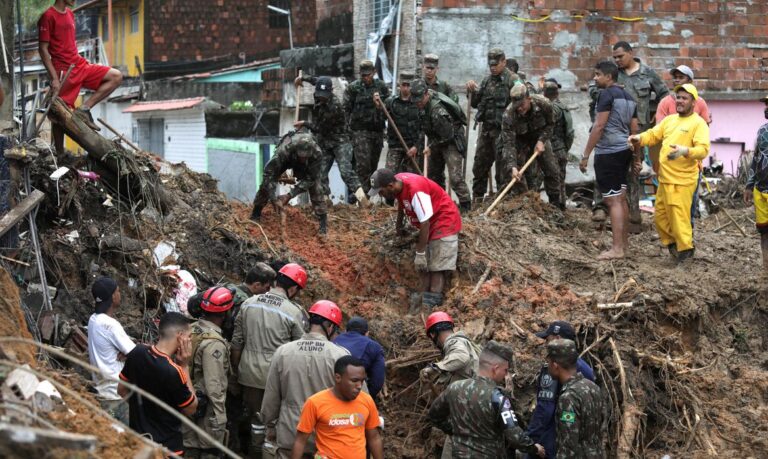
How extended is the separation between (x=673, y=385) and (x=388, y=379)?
2.56 metres

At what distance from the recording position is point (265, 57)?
3269 cm

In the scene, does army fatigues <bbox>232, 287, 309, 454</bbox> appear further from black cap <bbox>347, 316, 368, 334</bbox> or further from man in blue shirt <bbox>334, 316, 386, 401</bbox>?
man in blue shirt <bbox>334, 316, 386, 401</bbox>

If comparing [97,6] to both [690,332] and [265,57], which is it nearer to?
[265,57]

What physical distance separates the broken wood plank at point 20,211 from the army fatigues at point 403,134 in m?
5.44

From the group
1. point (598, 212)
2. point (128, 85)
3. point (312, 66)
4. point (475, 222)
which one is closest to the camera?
point (475, 222)

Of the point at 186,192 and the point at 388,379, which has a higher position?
the point at 186,192

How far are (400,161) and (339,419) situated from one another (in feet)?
23.3

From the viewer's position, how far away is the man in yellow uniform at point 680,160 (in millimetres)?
10172

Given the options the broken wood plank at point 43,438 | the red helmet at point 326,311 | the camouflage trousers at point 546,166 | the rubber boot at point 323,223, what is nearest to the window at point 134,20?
the camouflage trousers at point 546,166

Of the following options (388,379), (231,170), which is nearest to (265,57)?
(231,170)

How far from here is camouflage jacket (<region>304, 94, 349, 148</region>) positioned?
12.7 meters

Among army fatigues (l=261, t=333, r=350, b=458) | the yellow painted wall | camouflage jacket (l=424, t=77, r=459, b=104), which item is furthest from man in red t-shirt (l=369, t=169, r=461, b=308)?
the yellow painted wall

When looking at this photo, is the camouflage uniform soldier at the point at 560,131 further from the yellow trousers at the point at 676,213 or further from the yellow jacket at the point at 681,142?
the yellow jacket at the point at 681,142

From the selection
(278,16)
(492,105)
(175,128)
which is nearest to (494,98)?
(492,105)
